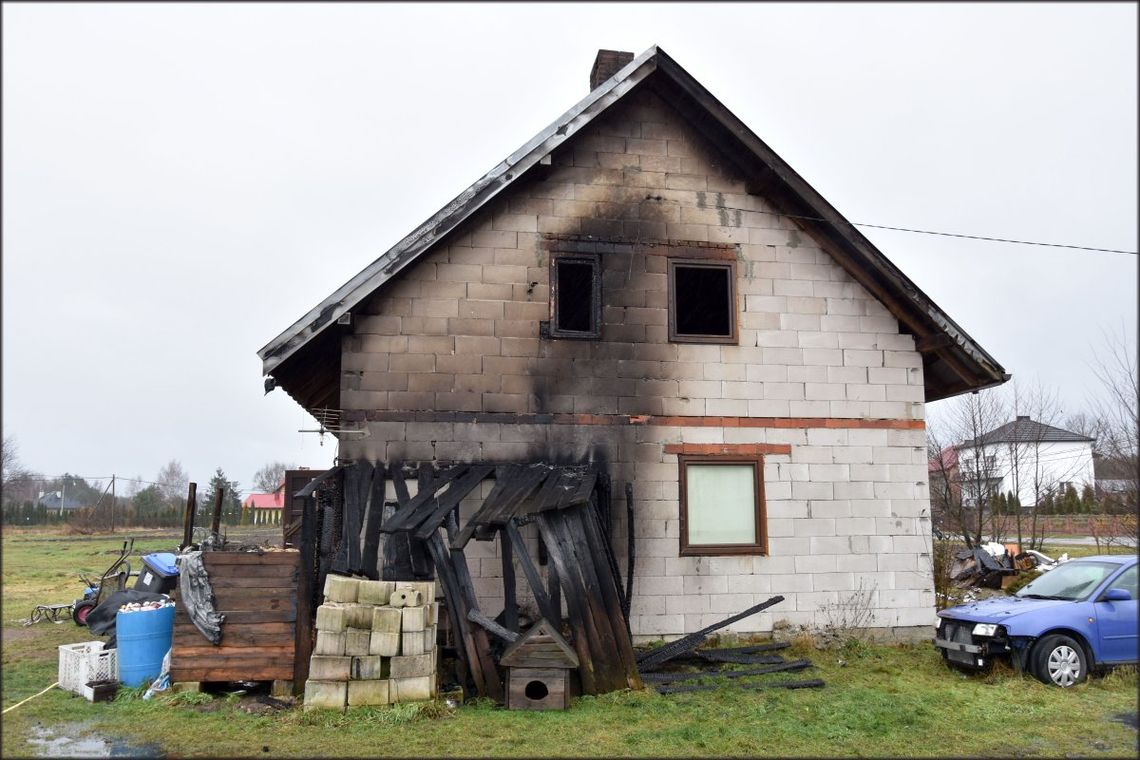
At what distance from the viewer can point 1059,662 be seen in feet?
29.9

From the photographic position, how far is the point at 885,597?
11109 millimetres

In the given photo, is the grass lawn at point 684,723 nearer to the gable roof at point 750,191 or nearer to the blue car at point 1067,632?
the blue car at point 1067,632

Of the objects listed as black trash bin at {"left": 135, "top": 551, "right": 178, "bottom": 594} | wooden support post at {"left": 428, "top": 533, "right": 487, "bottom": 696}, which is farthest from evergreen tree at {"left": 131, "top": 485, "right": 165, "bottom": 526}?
wooden support post at {"left": 428, "top": 533, "right": 487, "bottom": 696}

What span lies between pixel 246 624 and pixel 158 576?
459 centimetres

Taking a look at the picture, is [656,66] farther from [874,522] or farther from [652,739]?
[652,739]

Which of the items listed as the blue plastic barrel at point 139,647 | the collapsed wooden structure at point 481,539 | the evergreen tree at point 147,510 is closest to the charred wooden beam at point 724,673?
the collapsed wooden structure at point 481,539

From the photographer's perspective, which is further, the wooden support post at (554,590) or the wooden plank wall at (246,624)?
the wooden support post at (554,590)

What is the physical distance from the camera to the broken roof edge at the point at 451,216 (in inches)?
373

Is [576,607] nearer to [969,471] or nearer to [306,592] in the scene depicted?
[306,592]

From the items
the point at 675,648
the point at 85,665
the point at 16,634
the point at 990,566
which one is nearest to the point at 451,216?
the point at 675,648

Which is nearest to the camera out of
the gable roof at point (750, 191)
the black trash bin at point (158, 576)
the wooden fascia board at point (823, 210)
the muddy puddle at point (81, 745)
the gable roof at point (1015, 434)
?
the muddy puddle at point (81, 745)

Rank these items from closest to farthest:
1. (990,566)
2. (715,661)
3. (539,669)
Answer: (539,669) < (715,661) < (990,566)

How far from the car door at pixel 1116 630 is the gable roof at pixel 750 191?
3.40 meters

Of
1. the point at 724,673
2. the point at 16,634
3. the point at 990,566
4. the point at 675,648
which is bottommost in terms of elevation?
the point at 16,634
